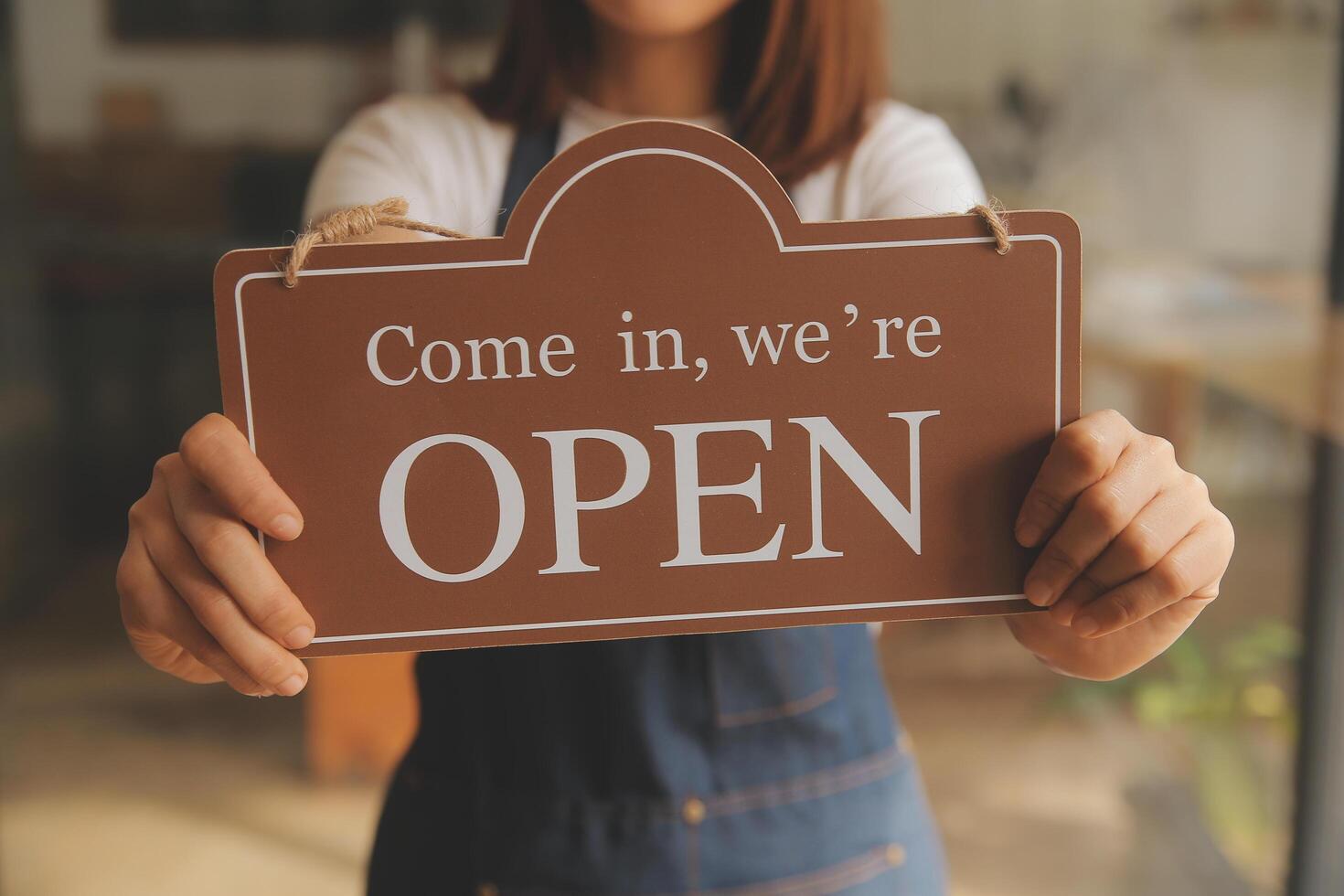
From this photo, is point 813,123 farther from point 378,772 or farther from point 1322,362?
point 378,772

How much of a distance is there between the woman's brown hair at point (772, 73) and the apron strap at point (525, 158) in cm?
1

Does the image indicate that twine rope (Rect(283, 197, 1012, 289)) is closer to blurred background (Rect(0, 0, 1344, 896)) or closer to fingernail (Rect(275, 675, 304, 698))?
fingernail (Rect(275, 675, 304, 698))

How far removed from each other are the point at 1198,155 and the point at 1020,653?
1502 millimetres

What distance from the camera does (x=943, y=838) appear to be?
8.14 feet

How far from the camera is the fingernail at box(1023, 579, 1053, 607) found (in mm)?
623

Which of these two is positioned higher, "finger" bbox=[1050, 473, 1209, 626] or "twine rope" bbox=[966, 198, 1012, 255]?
"twine rope" bbox=[966, 198, 1012, 255]

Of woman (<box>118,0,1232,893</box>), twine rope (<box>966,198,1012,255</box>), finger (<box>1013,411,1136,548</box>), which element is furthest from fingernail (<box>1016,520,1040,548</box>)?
woman (<box>118,0,1232,893</box>)

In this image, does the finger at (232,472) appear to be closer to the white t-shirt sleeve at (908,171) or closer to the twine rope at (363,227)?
the twine rope at (363,227)

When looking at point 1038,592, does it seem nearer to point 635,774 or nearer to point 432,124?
point 635,774

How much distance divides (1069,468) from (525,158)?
52 cm

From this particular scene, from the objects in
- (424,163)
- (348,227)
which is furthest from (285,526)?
(424,163)

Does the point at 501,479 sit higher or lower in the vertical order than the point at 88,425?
higher

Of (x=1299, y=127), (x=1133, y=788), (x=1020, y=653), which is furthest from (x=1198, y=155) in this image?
(x=1133, y=788)

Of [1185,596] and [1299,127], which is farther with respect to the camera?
[1299,127]
